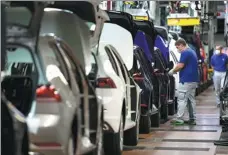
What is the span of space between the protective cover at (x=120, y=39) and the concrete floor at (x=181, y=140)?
1.51 m

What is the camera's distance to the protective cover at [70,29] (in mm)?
7359

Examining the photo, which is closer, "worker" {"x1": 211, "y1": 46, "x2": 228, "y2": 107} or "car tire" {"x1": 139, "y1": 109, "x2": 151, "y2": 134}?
"car tire" {"x1": 139, "y1": 109, "x2": 151, "y2": 134}

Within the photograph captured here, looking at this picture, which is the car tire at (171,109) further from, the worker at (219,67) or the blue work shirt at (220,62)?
the blue work shirt at (220,62)

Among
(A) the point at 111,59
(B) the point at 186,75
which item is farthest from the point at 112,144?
(B) the point at 186,75

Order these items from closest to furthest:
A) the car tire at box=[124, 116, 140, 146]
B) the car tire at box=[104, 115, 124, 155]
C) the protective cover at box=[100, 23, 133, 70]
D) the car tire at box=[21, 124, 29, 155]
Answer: the car tire at box=[21, 124, 29, 155], the car tire at box=[104, 115, 124, 155], the car tire at box=[124, 116, 140, 146], the protective cover at box=[100, 23, 133, 70]

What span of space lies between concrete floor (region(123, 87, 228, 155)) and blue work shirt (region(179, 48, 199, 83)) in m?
1.12

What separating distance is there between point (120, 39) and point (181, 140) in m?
2.40

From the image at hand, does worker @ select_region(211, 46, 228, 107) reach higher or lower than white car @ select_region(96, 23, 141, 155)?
lower

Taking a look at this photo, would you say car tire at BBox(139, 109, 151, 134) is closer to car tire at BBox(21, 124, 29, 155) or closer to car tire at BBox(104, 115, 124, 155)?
car tire at BBox(104, 115, 124, 155)

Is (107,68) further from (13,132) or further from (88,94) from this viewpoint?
(13,132)

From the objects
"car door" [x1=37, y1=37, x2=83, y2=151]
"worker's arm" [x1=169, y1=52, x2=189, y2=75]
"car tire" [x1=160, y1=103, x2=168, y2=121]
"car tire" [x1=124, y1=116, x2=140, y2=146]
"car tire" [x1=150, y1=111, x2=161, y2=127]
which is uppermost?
"car door" [x1=37, y1=37, x2=83, y2=151]

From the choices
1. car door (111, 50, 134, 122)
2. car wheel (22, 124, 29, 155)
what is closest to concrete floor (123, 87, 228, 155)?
car door (111, 50, 134, 122)

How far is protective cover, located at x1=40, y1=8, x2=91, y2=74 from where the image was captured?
736 cm

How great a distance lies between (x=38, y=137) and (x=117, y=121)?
2.72 metres
